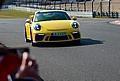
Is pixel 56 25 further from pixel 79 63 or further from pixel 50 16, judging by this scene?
pixel 79 63

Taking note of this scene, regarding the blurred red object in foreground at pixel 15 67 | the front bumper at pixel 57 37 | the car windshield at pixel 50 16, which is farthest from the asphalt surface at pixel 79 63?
the blurred red object in foreground at pixel 15 67

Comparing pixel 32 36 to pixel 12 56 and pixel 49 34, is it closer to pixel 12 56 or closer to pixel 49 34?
pixel 49 34

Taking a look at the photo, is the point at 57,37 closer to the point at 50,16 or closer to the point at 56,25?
the point at 56,25

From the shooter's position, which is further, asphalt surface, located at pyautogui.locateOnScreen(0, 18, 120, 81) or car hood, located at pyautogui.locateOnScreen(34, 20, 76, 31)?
car hood, located at pyautogui.locateOnScreen(34, 20, 76, 31)

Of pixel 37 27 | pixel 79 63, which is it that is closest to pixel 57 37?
pixel 37 27

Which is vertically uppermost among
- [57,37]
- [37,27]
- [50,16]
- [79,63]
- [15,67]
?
[15,67]

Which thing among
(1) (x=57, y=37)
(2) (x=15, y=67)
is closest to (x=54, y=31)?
(1) (x=57, y=37)

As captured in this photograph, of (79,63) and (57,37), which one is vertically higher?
(57,37)

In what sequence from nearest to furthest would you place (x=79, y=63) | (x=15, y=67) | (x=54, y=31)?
(x=15, y=67) < (x=79, y=63) < (x=54, y=31)

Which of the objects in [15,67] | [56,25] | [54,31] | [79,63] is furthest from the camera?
[56,25]

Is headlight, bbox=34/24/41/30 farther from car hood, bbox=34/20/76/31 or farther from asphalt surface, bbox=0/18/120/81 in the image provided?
asphalt surface, bbox=0/18/120/81

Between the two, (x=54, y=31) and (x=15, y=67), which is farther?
(x=54, y=31)

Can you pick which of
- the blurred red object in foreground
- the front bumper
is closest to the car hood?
the front bumper

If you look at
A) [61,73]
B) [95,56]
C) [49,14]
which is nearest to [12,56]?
[61,73]
